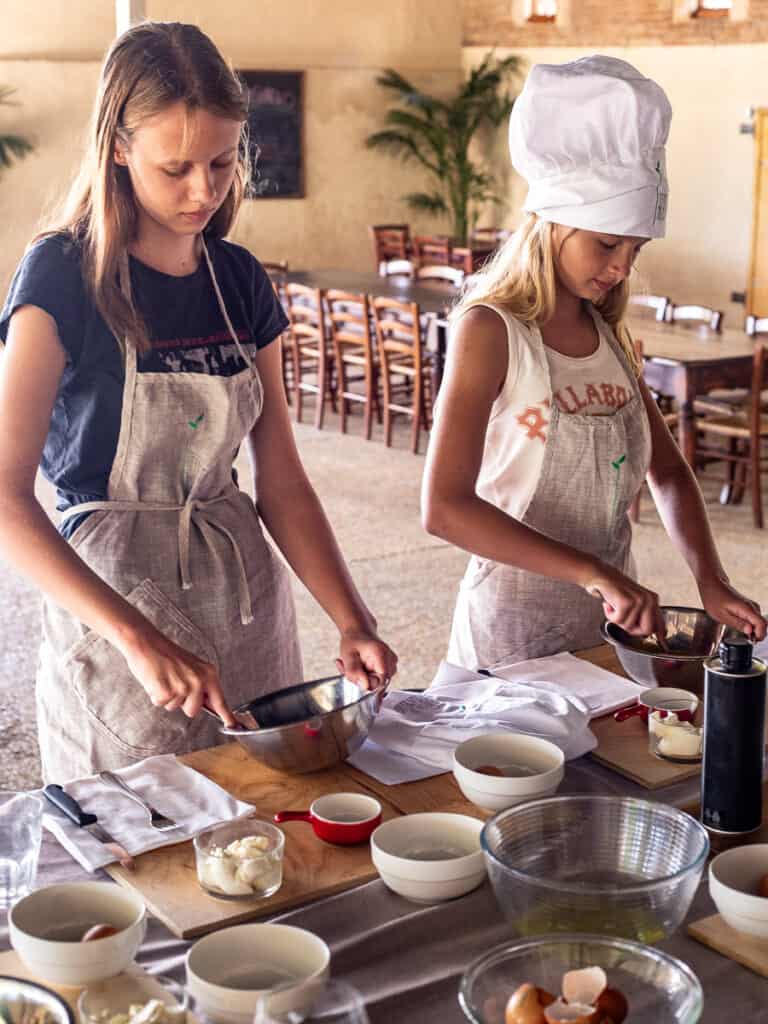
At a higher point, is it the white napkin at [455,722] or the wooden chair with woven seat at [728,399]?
the white napkin at [455,722]

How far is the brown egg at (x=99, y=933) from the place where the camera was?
1.22m

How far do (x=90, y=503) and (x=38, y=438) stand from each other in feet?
0.55

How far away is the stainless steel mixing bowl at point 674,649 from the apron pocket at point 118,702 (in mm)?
635

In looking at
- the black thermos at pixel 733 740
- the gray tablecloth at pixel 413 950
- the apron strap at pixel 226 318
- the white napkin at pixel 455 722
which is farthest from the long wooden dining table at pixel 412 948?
the apron strap at pixel 226 318

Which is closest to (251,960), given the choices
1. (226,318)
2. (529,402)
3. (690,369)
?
(226,318)

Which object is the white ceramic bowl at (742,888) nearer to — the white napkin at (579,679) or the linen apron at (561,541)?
the white napkin at (579,679)

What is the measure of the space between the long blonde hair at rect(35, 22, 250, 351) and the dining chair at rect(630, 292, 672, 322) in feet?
17.4

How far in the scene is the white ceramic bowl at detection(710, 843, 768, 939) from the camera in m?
1.30

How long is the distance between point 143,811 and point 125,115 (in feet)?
2.97

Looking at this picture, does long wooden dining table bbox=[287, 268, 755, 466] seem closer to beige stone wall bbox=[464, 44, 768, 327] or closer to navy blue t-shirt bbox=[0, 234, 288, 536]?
beige stone wall bbox=[464, 44, 768, 327]

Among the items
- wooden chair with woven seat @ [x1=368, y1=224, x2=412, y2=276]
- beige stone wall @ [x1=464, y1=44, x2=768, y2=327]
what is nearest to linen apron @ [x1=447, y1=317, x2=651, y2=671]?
beige stone wall @ [x1=464, y1=44, x2=768, y2=327]

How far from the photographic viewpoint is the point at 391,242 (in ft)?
39.8

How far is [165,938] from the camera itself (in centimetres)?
135

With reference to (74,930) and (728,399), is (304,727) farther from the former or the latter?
(728,399)
